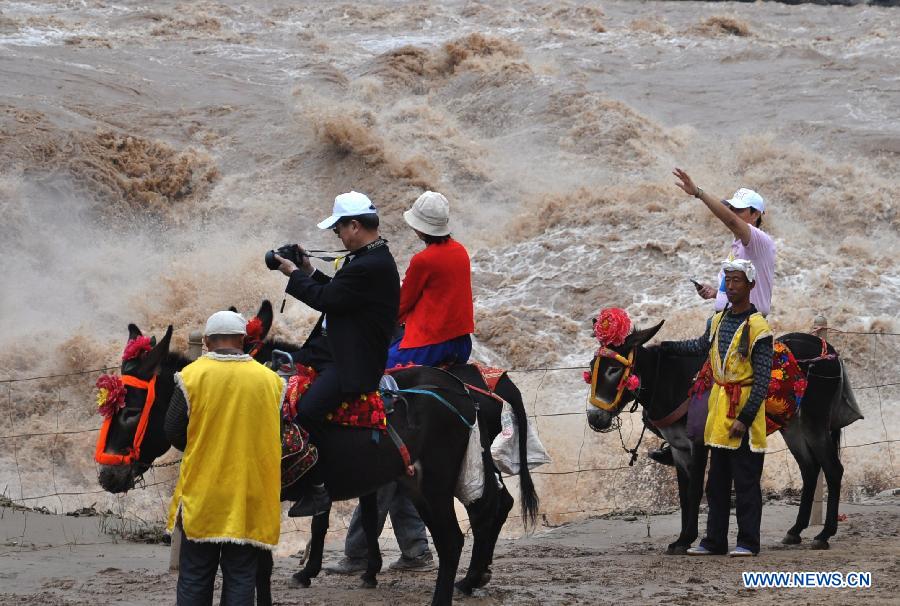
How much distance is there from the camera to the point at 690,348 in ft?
28.2

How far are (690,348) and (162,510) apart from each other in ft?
20.2

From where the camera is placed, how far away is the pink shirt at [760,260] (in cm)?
823

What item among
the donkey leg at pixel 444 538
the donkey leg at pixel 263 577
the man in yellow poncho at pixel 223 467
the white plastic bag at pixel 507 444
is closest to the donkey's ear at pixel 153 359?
the man in yellow poncho at pixel 223 467

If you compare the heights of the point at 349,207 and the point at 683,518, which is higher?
the point at 349,207

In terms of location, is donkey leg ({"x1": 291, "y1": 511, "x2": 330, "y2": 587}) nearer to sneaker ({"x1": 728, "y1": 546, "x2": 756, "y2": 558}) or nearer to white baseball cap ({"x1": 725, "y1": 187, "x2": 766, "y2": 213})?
sneaker ({"x1": 728, "y1": 546, "x2": 756, "y2": 558})

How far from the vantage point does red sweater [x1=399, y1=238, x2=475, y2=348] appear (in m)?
7.05

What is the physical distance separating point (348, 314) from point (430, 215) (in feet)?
4.18

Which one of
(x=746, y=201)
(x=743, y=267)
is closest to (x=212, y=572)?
(x=743, y=267)

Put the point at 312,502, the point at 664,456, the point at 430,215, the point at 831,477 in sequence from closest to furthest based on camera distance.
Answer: the point at 312,502 < the point at 430,215 < the point at 831,477 < the point at 664,456

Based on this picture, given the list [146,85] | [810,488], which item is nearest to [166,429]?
[810,488]

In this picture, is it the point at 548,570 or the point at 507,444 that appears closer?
the point at 507,444

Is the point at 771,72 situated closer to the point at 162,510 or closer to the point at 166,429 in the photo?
the point at 162,510

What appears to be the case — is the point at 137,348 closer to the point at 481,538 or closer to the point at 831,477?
the point at 481,538

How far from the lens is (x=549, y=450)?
13914 millimetres
